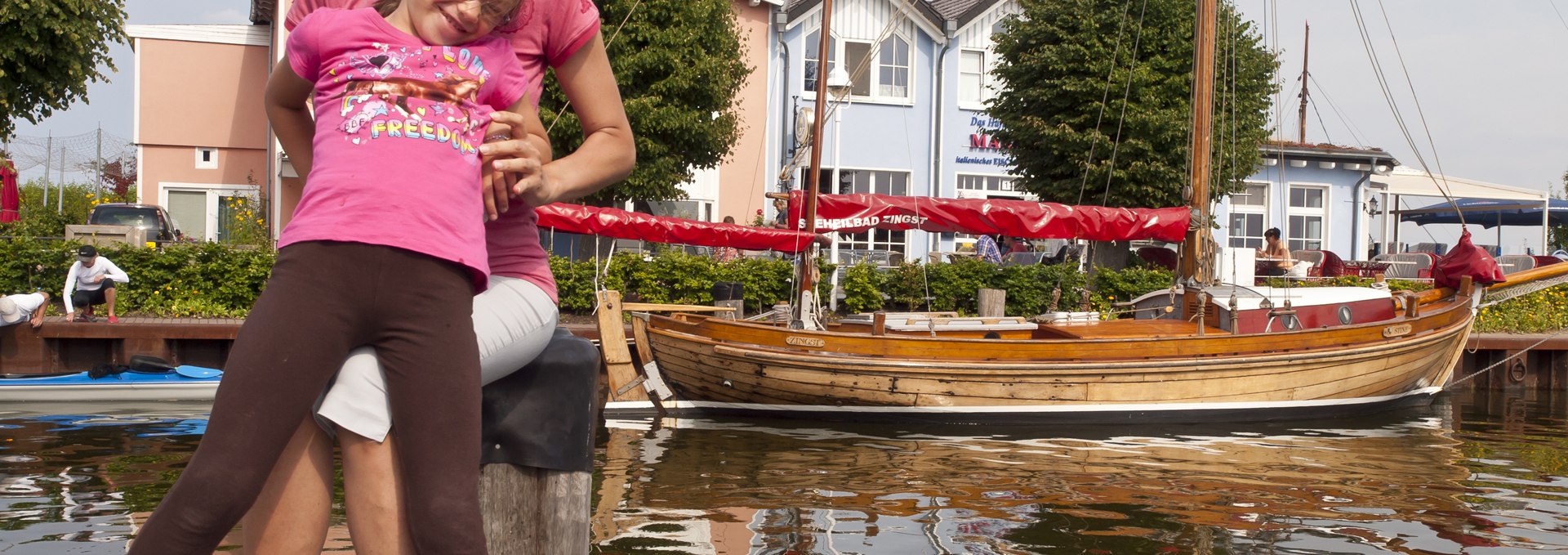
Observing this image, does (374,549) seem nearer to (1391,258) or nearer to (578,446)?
(578,446)

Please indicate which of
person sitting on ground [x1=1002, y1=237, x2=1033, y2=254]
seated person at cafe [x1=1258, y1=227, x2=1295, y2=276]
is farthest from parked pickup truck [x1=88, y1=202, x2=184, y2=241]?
seated person at cafe [x1=1258, y1=227, x2=1295, y2=276]

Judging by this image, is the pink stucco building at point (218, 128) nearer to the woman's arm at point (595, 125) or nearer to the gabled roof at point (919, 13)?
the gabled roof at point (919, 13)

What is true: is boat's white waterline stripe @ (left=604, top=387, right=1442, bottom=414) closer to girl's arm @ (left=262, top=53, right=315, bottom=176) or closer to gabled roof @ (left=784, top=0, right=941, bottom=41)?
girl's arm @ (left=262, top=53, right=315, bottom=176)

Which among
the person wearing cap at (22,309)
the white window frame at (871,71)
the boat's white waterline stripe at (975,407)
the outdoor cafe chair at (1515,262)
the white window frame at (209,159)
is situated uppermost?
the white window frame at (871,71)

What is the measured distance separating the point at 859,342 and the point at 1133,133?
11.7 metres

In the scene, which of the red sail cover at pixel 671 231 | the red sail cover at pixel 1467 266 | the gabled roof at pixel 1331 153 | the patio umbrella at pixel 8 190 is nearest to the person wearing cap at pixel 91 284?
the red sail cover at pixel 671 231

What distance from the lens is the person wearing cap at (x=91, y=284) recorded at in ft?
54.3

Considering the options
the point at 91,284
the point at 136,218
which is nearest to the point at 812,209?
the point at 91,284

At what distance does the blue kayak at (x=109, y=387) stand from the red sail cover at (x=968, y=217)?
711cm

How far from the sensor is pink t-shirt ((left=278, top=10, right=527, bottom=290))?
2221 millimetres

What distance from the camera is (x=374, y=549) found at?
235 centimetres

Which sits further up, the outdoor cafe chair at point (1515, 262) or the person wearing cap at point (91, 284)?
the outdoor cafe chair at point (1515, 262)

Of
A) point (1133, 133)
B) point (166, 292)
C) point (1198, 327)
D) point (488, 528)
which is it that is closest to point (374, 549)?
point (488, 528)

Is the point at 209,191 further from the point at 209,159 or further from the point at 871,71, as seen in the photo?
the point at 871,71
